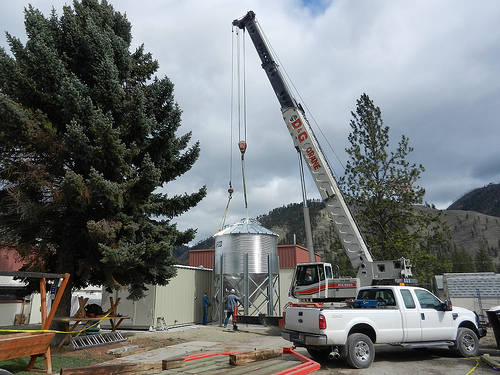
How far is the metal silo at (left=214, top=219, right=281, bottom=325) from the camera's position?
19.3 m

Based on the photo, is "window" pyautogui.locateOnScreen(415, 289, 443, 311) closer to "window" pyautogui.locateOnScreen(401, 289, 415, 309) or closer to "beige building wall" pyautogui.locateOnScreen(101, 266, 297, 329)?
"window" pyautogui.locateOnScreen(401, 289, 415, 309)

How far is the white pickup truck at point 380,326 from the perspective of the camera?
839cm

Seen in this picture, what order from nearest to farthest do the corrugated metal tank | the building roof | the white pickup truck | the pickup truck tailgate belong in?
the white pickup truck < the pickup truck tailgate < the building roof < the corrugated metal tank

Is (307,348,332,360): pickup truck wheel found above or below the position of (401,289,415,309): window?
below

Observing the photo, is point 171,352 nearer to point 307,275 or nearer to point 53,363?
point 53,363

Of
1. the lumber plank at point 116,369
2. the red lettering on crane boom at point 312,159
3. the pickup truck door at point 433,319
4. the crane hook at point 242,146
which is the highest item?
the crane hook at point 242,146

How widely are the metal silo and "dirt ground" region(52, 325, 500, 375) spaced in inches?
132

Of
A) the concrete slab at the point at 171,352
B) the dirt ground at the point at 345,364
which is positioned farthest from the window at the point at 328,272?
the concrete slab at the point at 171,352

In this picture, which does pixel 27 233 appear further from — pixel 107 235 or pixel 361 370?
pixel 361 370

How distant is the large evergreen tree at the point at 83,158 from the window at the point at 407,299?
7.24 meters

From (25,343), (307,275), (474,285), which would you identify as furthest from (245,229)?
(25,343)

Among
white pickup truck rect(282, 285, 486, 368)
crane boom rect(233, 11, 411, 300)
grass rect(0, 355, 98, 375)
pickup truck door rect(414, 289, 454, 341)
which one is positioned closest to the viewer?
grass rect(0, 355, 98, 375)

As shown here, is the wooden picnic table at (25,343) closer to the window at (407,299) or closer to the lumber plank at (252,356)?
the lumber plank at (252,356)

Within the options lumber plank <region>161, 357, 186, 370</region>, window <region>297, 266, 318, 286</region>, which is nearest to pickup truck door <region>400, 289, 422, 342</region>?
window <region>297, 266, 318, 286</region>
